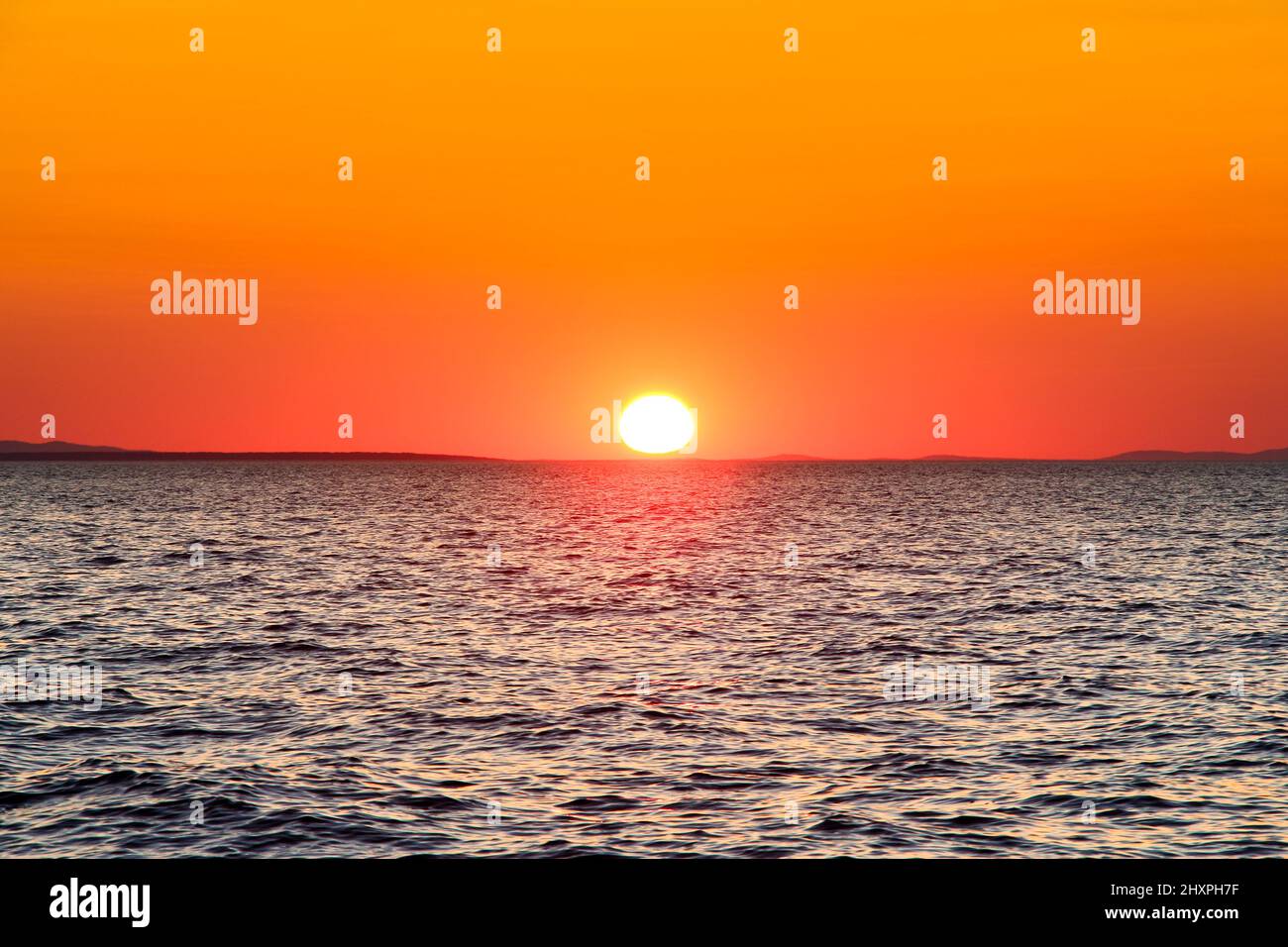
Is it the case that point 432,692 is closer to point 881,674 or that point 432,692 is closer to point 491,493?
point 881,674

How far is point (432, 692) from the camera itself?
27.7 metres

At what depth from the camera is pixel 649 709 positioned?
25.5 meters

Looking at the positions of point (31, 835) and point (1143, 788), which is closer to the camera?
point (31, 835)

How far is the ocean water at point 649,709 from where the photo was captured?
17594mm

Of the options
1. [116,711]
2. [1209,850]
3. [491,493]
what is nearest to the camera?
[1209,850]

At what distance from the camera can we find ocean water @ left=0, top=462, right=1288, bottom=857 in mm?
17594

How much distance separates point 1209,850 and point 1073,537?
70168 millimetres
